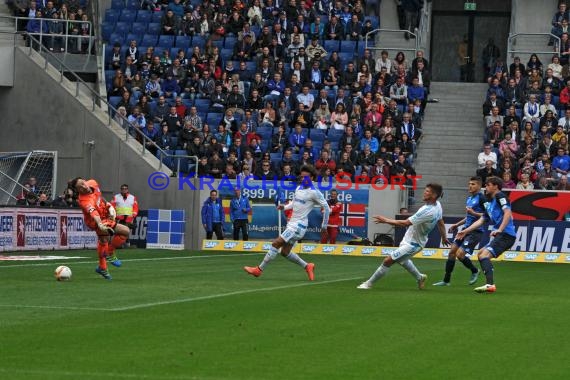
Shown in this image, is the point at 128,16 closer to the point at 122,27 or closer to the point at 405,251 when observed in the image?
the point at 122,27

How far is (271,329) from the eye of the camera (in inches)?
544

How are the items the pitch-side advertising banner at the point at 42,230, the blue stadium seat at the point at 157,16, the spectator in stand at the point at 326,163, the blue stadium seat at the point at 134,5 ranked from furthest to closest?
1. the blue stadium seat at the point at 134,5
2. the blue stadium seat at the point at 157,16
3. the spectator in stand at the point at 326,163
4. the pitch-side advertising banner at the point at 42,230

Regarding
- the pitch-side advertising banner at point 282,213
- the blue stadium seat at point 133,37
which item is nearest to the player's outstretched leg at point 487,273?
the pitch-side advertising banner at point 282,213

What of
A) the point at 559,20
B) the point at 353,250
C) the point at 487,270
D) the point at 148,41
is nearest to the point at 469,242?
the point at 487,270

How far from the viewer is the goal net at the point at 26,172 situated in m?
39.8

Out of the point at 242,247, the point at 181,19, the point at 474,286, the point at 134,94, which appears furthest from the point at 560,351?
the point at 181,19

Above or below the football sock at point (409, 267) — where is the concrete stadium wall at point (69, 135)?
above

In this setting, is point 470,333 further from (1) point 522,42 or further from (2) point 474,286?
(1) point 522,42

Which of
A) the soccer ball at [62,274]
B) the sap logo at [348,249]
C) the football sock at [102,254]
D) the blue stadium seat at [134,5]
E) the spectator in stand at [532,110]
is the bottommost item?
the sap logo at [348,249]

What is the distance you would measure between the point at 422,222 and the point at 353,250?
57.6ft

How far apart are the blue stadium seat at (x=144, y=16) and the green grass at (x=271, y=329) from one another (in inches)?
985

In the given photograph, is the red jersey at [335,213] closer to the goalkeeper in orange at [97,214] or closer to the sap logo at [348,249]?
the sap logo at [348,249]

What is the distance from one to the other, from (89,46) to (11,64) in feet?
10.1

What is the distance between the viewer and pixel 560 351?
1244 centimetres
